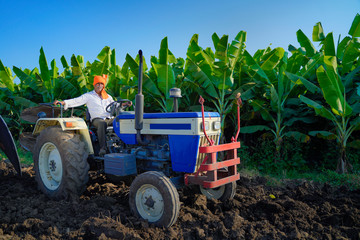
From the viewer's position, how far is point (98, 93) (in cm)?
517

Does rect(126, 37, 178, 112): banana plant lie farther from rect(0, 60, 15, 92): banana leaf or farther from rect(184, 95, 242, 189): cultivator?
rect(0, 60, 15, 92): banana leaf

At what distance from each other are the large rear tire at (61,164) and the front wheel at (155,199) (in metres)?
1.10

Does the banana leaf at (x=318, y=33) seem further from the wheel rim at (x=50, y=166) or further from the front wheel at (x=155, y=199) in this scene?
the wheel rim at (x=50, y=166)

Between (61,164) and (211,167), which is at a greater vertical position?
(211,167)


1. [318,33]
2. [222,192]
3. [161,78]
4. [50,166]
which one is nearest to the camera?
[222,192]

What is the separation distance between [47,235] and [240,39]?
617cm

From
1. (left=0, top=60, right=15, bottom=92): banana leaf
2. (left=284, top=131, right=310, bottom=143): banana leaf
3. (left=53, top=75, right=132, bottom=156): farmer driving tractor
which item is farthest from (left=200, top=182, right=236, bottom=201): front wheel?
(left=0, top=60, right=15, bottom=92): banana leaf

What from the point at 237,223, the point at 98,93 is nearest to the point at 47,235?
the point at 237,223

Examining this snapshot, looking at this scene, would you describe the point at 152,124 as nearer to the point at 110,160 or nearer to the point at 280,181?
the point at 110,160

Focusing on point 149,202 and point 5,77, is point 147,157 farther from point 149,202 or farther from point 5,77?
point 5,77

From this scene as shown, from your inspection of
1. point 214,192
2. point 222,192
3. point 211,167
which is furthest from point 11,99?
point 211,167

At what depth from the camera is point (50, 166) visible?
460 centimetres

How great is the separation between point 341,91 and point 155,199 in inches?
211

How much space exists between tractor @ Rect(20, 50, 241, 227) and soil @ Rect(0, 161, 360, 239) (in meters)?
0.23
